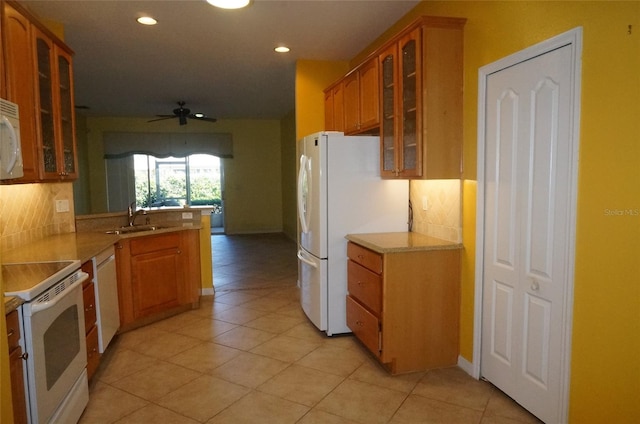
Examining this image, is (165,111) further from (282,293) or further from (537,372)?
(537,372)

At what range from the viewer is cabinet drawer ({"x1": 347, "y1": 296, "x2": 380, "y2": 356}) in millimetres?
2939

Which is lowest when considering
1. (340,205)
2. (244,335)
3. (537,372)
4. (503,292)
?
(244,335)

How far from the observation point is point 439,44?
2.77 meters

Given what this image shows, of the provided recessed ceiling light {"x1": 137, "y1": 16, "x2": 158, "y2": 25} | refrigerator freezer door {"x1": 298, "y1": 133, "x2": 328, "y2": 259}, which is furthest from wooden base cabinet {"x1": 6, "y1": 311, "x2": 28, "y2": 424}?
recessed ceiling light {"x1": 137, "y1": 16, "x2": 158, "y2": 25}

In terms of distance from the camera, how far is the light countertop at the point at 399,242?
2848 millimetres

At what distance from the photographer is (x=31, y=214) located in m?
3.24

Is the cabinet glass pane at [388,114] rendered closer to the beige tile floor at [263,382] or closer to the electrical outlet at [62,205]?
the beige tile floor at [263,382]

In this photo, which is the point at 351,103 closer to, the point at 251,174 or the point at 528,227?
the point at 528,227

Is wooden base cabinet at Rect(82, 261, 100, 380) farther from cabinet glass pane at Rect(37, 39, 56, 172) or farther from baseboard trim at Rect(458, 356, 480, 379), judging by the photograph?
baseboard trim at Rect(458, 356, 480, 379)

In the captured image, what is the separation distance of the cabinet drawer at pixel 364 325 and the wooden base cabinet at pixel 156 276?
1785 millimetres

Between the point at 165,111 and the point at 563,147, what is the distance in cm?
778

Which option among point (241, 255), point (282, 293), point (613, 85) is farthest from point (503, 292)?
point (241, 255)

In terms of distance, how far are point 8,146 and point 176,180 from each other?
326 inches

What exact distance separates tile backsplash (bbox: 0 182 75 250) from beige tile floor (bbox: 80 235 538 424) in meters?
1.07
